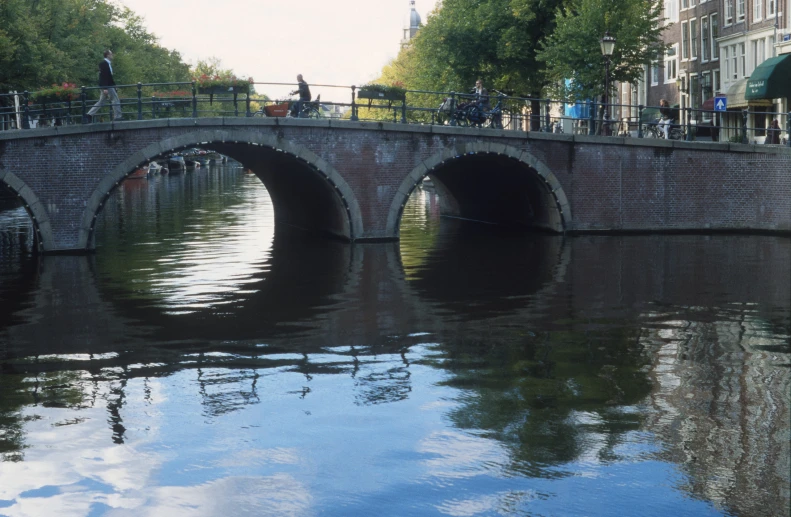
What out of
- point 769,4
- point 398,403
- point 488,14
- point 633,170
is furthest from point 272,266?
point 769,4

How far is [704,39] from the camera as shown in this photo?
4644 cm

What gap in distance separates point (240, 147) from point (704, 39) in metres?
23.7

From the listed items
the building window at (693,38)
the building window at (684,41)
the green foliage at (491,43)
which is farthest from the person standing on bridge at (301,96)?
the building window at (684,41)

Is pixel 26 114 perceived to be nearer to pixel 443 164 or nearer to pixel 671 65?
pixel 443 164

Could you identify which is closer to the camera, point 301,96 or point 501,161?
point 301,96

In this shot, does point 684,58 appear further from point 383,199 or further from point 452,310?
point 452,310

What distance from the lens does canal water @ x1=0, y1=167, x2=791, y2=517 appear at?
9.48 metres

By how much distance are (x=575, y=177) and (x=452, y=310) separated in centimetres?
1338

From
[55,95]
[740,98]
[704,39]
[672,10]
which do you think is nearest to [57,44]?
[55,95]

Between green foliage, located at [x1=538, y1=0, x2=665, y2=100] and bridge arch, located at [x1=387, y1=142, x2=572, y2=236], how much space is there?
24.7 ft

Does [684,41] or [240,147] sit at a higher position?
[684,41]

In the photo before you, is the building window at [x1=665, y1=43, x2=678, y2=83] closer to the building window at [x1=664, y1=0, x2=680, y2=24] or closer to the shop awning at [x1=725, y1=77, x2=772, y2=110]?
the building window at [x1=664, y1=0, x2=680, y2=24]

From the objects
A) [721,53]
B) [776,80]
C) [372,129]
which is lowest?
[372,129]

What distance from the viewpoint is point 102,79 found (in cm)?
2780
